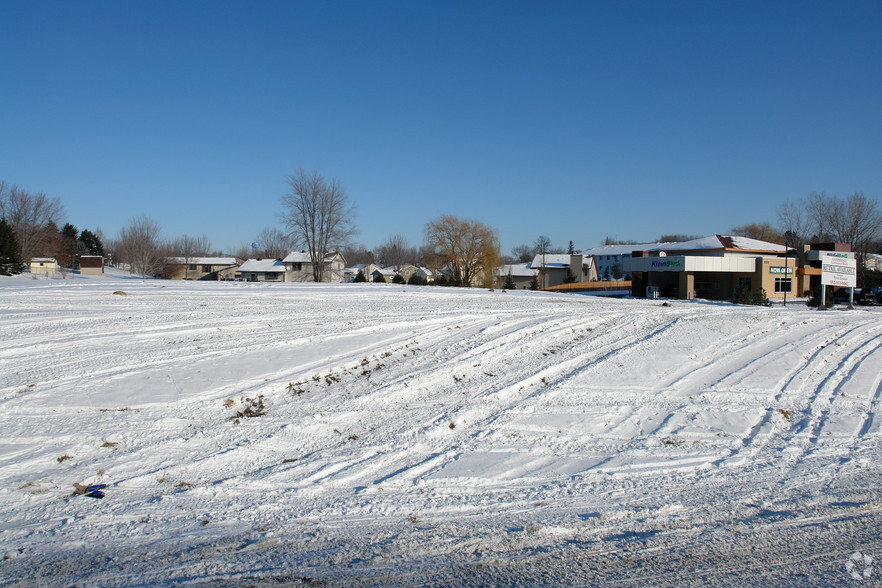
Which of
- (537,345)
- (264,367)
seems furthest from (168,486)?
(537,345)

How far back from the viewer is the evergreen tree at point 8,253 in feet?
136

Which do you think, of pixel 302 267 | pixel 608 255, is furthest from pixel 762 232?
pixel 302 267

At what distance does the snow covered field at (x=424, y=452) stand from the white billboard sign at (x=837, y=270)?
12.6m

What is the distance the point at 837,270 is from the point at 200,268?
92260 millimetres

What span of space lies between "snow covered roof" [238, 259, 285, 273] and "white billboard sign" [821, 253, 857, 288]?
6745 cm

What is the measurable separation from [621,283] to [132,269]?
6390 centimetres

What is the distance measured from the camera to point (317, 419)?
917cm

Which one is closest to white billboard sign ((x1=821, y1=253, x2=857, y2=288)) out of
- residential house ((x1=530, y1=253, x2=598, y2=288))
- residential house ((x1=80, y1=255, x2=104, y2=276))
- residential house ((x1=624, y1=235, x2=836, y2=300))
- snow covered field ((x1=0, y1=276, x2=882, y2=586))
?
snow covered field ((x1=0, y1=276, x2=882, y2=586))

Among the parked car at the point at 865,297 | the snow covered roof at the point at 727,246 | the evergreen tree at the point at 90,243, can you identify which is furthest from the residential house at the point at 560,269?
the evergreen tree at the point at 90,243

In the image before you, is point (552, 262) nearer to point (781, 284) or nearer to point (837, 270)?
point (781, 284)

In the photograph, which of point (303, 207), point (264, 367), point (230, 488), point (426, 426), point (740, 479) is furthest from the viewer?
→ point (303, 207)

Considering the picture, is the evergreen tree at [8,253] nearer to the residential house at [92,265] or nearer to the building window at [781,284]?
the residential house at [92,265]

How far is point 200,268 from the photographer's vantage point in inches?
3797

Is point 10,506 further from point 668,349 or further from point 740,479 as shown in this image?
point 668,349
